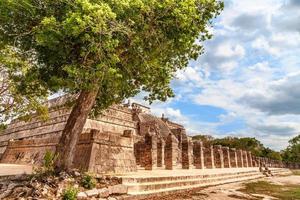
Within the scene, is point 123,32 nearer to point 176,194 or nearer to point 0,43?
point 0,43

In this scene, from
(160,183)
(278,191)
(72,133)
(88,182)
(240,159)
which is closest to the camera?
(88,182)

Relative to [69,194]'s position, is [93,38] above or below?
above

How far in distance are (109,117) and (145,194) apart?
60.9 ft

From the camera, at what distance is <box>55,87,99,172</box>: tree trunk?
8.99 m

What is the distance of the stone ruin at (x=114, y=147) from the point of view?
12578mm

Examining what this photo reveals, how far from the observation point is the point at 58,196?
7234 millimetres

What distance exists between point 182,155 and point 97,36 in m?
18.5

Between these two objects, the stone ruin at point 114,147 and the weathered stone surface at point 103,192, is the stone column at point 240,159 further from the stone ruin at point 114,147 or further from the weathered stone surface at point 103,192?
the weathered stone surface at point 103,192

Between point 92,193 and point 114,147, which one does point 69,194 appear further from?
point 114,147

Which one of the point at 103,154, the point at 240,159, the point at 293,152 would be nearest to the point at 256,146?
the point at 293,152

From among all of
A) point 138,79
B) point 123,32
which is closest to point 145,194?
point 138,79

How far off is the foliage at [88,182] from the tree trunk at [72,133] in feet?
2.87

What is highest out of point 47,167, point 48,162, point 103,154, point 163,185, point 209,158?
point 209,158

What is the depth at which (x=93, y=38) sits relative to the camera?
24.6 feet
